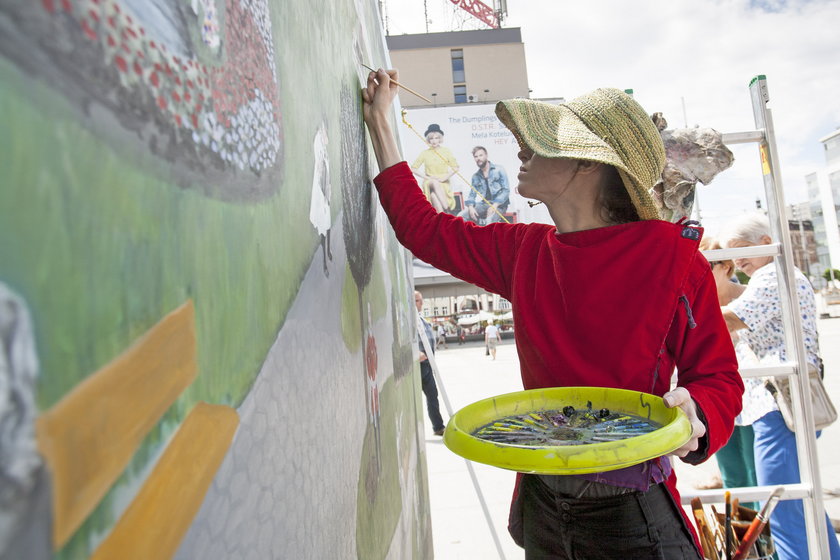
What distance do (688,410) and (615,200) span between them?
0.47 metres

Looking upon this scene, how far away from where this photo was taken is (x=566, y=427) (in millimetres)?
997

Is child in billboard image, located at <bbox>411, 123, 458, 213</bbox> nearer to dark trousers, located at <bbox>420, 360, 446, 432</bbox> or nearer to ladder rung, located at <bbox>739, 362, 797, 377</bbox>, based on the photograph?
dark trousers, located at <bbox>420, 360, 446, 432</bbox>

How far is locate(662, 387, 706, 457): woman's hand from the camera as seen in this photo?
0.97 meters

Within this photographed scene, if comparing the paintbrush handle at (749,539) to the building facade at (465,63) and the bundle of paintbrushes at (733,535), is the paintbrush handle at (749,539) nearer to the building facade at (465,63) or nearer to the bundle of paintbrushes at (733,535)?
the bundle of paintbrushes at (733,535)

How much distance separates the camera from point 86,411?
0.27 m

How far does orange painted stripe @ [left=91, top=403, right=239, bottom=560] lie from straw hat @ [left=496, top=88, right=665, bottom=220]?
2.96 ft

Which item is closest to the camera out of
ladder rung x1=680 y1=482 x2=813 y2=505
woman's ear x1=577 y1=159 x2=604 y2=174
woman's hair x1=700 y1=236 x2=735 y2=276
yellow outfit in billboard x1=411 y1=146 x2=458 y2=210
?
woman's ear x1=577 y1=159 x2=604 y2=174

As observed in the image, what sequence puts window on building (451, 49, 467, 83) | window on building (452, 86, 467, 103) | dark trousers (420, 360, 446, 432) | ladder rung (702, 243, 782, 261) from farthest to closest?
window on building (452, 86, 467, 103) < window on building (451, 49, 467, 83) < dark trousers (420, 360, 446, 432) < ladder rung (702, 243, 782, 261)

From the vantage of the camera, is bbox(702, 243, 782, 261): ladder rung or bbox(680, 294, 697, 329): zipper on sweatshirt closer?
bbox(680, 294, 697, 329): zipper on sweatshirt

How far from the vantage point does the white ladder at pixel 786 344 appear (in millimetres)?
2148

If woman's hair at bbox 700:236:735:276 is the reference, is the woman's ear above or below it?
above

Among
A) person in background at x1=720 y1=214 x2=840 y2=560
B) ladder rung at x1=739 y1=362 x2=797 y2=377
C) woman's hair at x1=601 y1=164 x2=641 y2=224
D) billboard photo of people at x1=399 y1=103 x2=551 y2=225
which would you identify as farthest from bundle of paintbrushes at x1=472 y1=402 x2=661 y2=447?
billboard photo of people at x1=399 y1=103 x2=551 y2=225

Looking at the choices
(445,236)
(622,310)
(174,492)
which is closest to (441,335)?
(445,236)

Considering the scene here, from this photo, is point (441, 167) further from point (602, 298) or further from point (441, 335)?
point (602, 298)
